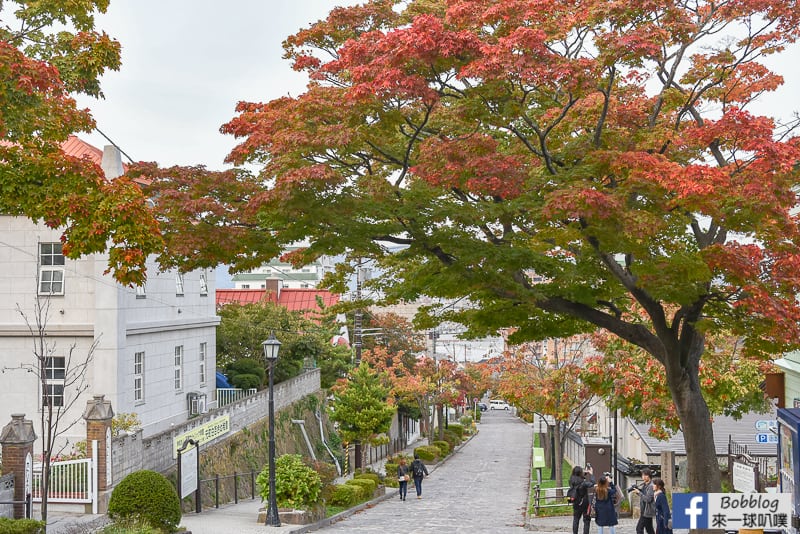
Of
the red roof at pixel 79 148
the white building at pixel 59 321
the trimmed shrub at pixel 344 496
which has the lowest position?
the trimmed shrub at pixel 344 496

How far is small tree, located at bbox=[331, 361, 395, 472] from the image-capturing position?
36.6m

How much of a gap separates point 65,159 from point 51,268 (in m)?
15.1

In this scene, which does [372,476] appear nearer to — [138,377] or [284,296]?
[138,377]

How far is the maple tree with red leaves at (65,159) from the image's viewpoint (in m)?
11.2

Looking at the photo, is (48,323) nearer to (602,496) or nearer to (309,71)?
(309,71)

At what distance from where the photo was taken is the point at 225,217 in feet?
49.3

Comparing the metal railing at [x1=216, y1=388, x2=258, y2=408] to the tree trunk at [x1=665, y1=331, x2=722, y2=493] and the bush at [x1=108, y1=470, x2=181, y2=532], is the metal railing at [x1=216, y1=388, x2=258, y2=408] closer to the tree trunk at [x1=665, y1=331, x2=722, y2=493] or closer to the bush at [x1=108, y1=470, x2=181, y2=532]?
the bush at [x1=108, y1=470, x2=181, y2=532]

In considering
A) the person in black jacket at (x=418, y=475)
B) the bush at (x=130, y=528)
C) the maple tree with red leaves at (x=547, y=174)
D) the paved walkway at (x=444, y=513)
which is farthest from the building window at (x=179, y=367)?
the maple tree with red leaves at (x=547, y=174)

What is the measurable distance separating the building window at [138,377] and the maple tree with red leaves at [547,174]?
13293 millimetres

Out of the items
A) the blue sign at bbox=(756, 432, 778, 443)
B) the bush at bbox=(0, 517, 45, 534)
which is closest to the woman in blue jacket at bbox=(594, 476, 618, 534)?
the blue sign at bbox=(756, 432, 778, 443)

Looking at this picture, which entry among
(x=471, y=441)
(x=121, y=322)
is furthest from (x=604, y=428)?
(x=121, y=322)

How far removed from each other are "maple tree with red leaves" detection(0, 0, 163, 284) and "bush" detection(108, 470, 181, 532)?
7.40 metres

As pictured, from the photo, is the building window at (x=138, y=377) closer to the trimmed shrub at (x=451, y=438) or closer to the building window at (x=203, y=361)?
the building window at (x=203, y=361)

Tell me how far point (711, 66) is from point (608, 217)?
3.66 m
